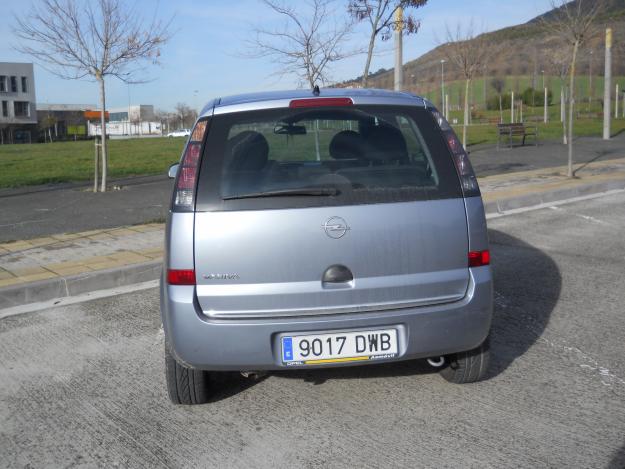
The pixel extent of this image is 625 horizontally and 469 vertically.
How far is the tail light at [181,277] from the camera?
3217mm

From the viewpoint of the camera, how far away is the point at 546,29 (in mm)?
15438

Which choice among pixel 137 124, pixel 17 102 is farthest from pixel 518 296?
pixel 137 124

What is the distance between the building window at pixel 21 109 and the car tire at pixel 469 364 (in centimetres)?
9542

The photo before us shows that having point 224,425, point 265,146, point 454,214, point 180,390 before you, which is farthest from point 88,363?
point 454,214

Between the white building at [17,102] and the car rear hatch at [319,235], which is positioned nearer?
the car rear hatch at [319,235]

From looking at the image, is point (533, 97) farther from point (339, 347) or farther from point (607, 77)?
point (339, 347)

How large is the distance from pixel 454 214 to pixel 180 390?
66.8 inches

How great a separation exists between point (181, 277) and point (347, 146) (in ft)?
3.72

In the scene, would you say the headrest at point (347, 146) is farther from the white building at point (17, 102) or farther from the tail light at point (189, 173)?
the white building at point (17, 102)

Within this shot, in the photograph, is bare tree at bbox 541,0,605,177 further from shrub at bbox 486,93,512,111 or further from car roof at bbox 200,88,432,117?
shrub at bbox 486,93,512,111

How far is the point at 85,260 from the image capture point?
6.93 meters

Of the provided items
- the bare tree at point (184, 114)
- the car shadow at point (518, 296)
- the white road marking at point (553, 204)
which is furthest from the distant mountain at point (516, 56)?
the bare tree at point (184, 114)

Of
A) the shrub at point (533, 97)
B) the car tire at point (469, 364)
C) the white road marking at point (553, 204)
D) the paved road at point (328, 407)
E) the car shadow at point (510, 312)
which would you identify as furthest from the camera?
the shrub at point (533, 97)

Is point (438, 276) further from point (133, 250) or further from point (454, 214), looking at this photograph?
point (133, 250)
